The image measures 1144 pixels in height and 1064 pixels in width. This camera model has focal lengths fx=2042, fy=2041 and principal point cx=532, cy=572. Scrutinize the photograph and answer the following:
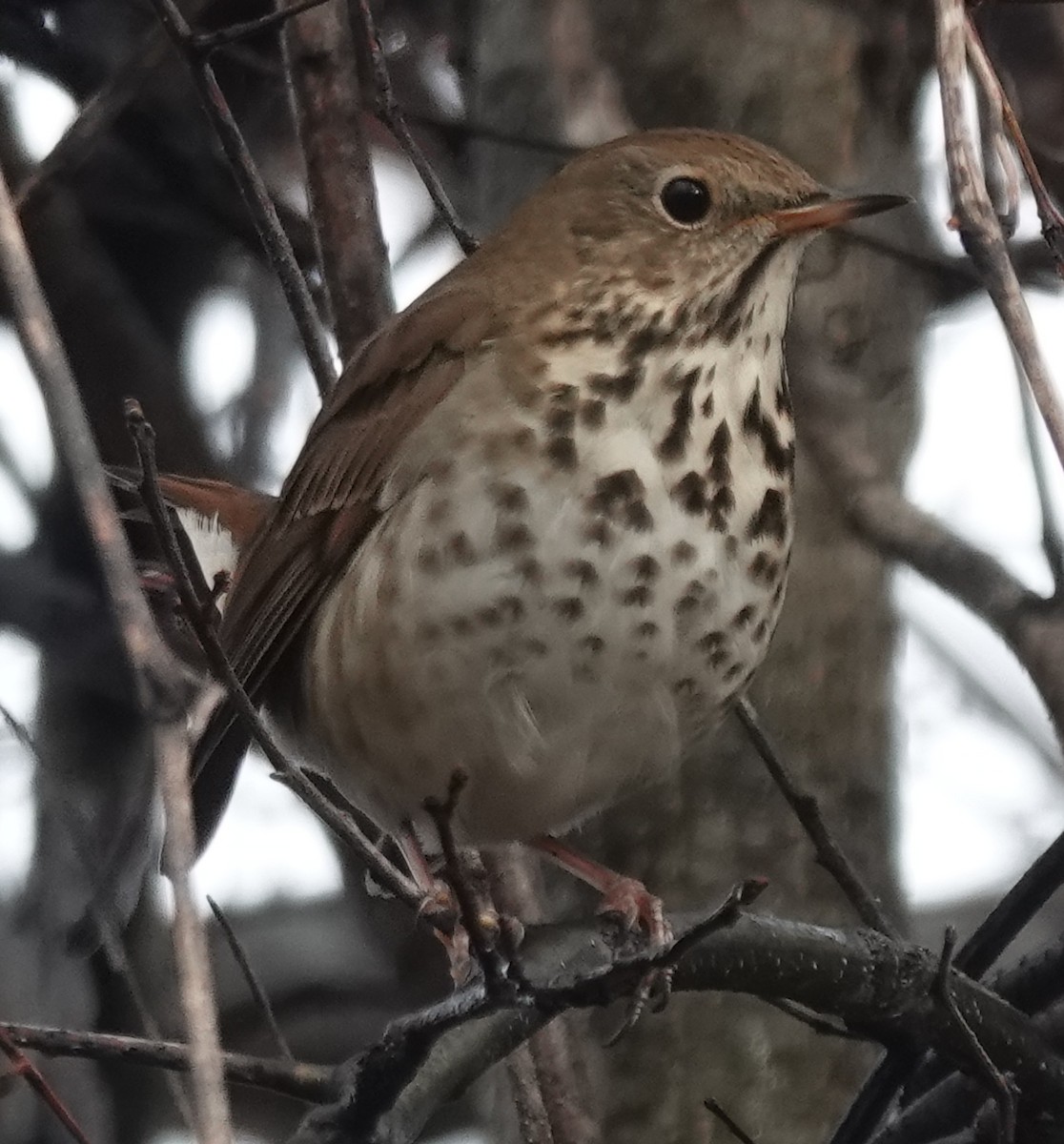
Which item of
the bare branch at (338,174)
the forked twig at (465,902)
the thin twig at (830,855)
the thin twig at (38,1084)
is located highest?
the bare branch at (338,174)

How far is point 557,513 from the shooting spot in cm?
263

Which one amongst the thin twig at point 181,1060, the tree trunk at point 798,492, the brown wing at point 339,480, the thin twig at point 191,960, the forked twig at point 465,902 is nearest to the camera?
the thin twig at point 191,960

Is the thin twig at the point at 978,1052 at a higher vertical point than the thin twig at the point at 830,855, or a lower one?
lower

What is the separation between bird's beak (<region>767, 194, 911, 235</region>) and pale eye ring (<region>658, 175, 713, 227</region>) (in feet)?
0.37

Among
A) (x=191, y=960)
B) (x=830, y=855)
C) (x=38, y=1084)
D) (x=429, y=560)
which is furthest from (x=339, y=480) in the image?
(x=191, y=960)

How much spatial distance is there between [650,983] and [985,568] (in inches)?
39.3

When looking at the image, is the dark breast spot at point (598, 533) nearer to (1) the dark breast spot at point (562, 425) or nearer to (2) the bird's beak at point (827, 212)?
(1) the dark breast spot at point (562, 425)

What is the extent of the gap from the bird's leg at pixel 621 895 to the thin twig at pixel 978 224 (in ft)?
2.94

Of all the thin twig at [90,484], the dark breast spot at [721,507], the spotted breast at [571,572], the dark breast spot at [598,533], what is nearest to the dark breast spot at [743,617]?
the spotted breast at [571,572]

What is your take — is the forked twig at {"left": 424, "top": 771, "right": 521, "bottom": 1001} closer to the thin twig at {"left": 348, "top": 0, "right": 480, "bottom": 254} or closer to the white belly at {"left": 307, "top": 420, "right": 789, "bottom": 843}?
the white belly at {"left": 307, "top": 420, "right": 789, "bottom": 843}

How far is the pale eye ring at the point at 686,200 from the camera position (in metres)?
3.02

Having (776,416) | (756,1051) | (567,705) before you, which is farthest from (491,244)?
(756,1051)

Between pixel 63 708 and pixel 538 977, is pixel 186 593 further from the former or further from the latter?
pixel 63 708

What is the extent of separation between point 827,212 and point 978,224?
3.32ft
